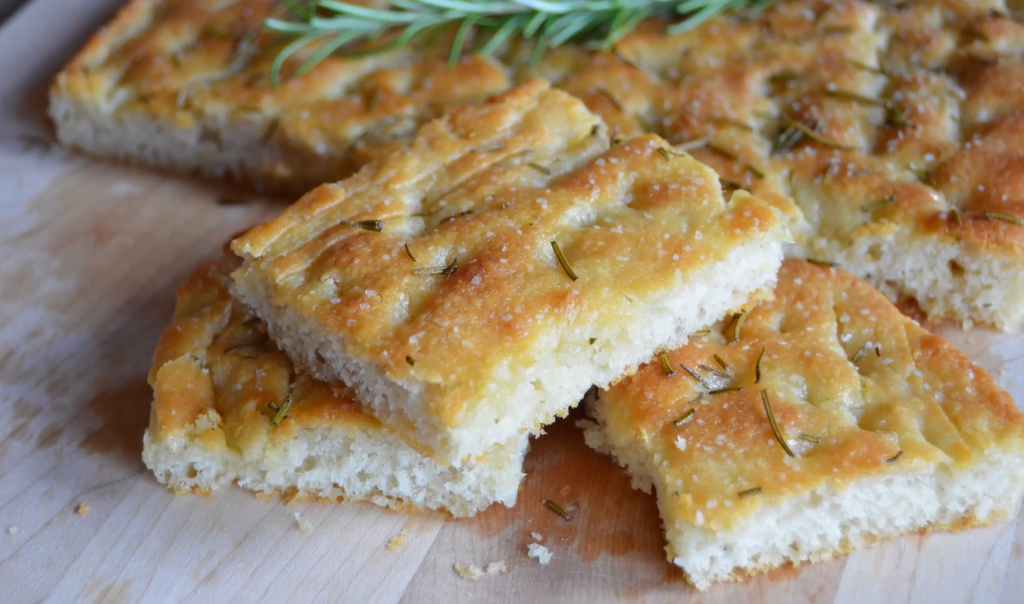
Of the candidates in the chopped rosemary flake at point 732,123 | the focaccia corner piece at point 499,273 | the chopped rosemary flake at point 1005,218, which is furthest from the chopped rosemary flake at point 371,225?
the chopped rosemary flake at point 1005,218

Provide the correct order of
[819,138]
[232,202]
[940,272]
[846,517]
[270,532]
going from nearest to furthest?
[846,517] → [270,532] → [940,272] → [819,138] → [232,202]

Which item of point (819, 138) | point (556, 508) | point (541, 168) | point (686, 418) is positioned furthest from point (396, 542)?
point (819, 138)

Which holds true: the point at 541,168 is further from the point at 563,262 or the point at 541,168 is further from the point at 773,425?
the point at 773,425

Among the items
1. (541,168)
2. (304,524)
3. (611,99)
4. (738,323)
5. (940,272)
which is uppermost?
(541,168)

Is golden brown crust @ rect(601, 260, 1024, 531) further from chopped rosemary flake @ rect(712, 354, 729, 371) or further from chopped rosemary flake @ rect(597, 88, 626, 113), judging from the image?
chopped rosemary flake @ rect(597, 88, 626, 113)

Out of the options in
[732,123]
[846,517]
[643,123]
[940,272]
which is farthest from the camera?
[643,123]

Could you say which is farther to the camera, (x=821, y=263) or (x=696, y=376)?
(x=821, y=263)
